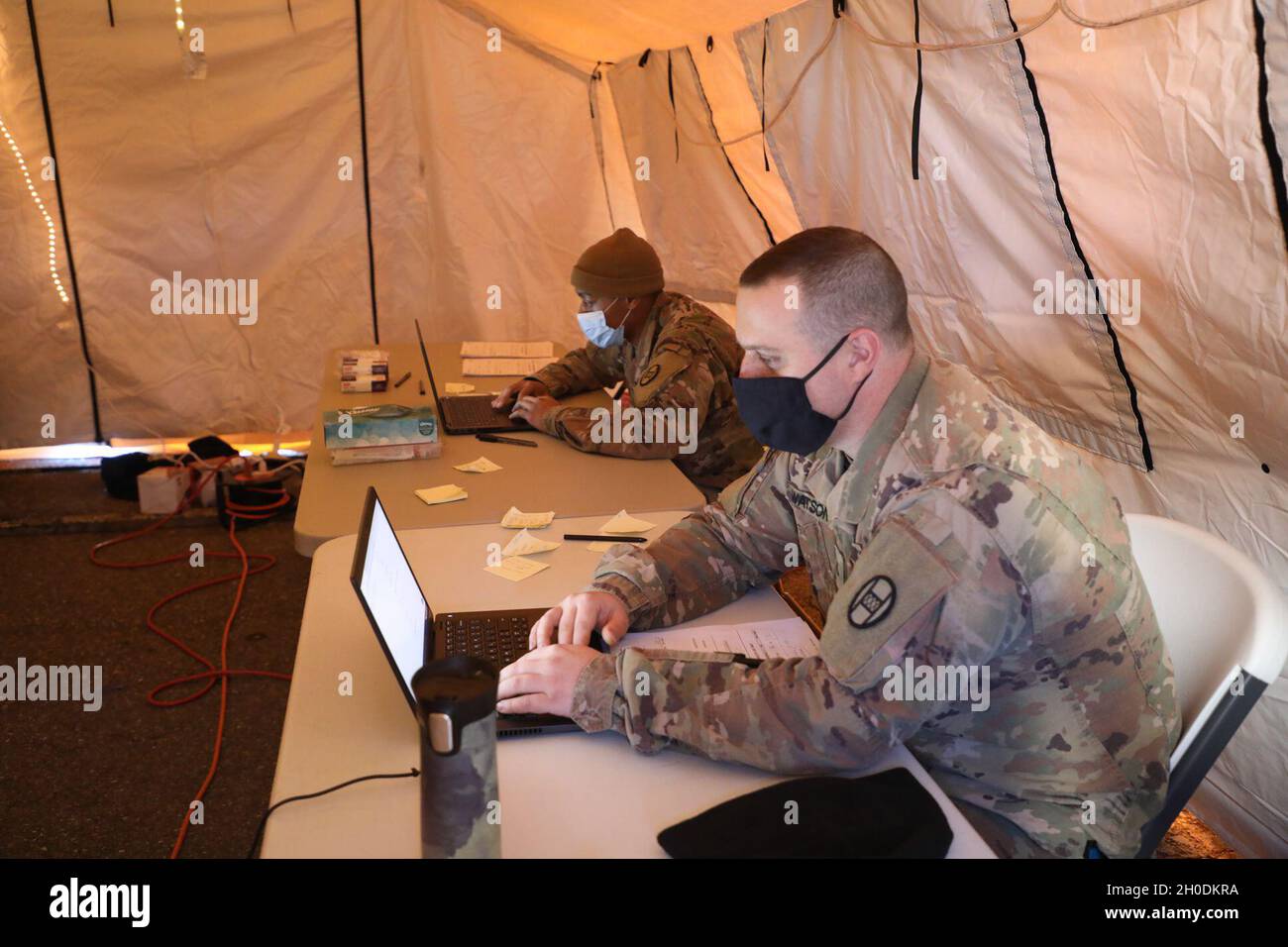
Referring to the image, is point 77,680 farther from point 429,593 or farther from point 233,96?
point 233,96

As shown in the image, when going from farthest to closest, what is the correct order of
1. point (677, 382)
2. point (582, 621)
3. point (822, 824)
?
point (677, 382) < point (582, 621) < point (822, 824)

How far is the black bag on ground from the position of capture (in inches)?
41.3

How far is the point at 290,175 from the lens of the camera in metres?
4.64

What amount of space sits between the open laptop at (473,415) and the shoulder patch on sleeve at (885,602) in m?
1.72

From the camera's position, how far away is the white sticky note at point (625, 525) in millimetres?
2025

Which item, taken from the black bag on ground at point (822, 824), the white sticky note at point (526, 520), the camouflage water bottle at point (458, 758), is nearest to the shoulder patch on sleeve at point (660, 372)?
the white sticky note at point (526, 520)

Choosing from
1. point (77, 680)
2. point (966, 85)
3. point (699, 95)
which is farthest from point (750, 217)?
point (77, 680)

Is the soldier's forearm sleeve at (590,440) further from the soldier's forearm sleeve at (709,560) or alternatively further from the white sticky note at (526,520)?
the soldier's forearm sleeve at (709,560)

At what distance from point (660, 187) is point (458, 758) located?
11.3ft

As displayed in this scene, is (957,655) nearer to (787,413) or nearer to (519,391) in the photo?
(787,413)

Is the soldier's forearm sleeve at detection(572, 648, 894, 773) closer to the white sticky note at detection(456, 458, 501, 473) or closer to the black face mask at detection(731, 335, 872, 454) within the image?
the black face mask at detection(731, 335, 872, 454)

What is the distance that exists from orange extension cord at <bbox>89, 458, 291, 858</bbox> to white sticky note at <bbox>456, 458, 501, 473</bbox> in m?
0.99

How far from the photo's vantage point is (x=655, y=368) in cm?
273

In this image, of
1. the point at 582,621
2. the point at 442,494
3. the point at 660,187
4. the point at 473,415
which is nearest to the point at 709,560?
the point at 582,621
